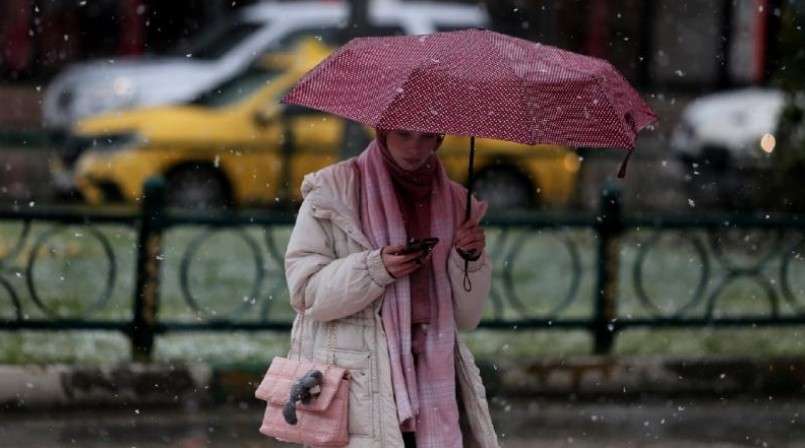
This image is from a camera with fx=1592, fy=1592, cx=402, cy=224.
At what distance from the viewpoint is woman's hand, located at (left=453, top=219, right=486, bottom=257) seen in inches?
166

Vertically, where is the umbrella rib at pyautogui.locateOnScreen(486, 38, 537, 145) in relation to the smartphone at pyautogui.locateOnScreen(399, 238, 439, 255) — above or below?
above

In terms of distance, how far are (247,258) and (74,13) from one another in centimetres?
1149

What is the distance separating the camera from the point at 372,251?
4137 millimetres

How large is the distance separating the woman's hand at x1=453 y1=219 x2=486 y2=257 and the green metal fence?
391 centimetres

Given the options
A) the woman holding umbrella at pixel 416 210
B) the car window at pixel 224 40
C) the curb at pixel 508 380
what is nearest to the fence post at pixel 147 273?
the curb at pixel 508 380

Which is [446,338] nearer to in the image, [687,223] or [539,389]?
[539,389]

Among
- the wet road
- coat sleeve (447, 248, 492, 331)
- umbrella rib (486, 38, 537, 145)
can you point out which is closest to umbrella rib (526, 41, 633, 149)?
umbrella rib (486, 38, 537, 145)

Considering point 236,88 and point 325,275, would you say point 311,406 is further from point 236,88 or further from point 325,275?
point 236,88

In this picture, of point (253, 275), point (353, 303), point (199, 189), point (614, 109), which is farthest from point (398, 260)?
point (199, 189)

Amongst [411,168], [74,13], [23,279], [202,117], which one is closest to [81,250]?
[23,279]

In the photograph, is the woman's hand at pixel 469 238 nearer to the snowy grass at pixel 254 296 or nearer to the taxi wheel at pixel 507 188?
the snowy grass at pixel 254 296

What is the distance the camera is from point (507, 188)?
14.7 m

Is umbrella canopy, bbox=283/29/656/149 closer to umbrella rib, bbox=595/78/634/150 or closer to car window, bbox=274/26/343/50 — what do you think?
umbrella rib, bbox=595/78/634/150

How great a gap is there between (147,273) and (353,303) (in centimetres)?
412
